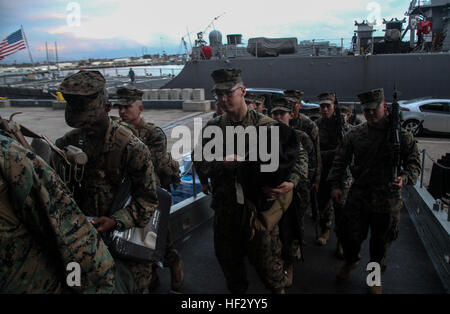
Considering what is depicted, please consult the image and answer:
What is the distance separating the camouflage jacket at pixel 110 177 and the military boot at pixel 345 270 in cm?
226

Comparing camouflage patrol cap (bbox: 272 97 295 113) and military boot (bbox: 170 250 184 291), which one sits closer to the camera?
military boot (bbox: 170 250 184 291)

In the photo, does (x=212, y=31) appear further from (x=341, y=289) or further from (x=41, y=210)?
(x=41, y=210)

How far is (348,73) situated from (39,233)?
695 inches

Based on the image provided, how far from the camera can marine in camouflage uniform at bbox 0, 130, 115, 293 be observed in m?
1.04

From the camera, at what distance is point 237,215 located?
256 centimetres

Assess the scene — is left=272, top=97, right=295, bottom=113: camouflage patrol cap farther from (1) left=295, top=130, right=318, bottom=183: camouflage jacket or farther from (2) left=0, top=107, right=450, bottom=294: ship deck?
(2) left=0, top=107, right=450, bottom=294: ship deck

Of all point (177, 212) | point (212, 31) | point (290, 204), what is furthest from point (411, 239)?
point (212, 31)

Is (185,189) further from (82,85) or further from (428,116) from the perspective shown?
(428,116)

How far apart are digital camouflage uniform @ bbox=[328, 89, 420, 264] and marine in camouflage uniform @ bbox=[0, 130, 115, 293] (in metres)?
2.51

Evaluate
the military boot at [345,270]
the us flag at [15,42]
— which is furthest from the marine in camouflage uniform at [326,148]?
the us flag at [15,42]

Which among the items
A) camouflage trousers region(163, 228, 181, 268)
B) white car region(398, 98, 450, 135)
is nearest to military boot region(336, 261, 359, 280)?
camouflage trousers region(163, 228, 181, 268)

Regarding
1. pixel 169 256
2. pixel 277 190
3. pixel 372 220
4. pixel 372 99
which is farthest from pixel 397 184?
pixel 169 256

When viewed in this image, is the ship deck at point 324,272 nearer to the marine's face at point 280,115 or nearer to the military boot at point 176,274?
the military boot at point 176,274
